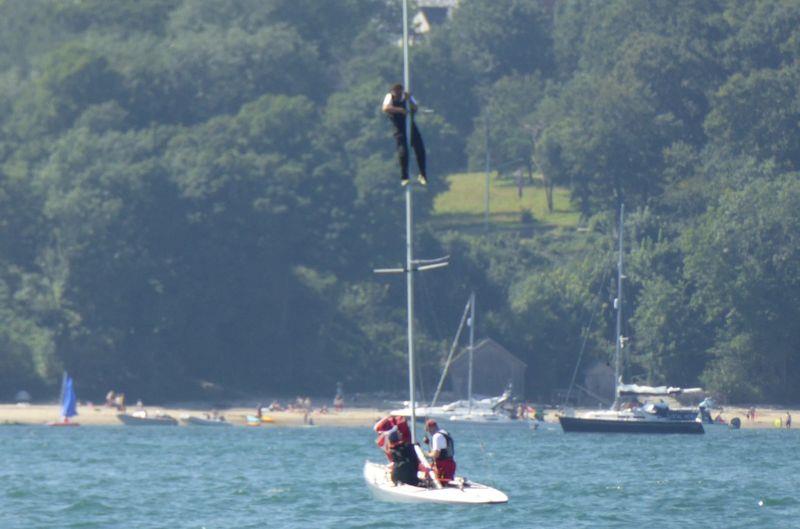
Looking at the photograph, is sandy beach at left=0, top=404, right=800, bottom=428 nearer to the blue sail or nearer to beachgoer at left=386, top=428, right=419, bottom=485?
the blue sail

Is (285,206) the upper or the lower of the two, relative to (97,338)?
upper

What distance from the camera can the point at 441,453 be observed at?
49.4m

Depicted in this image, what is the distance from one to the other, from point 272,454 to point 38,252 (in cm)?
2801

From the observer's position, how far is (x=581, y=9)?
162 m

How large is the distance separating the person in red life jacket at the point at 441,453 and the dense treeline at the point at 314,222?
53.1m

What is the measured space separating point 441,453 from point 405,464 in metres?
1.30

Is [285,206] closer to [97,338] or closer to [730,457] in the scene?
[97,338]

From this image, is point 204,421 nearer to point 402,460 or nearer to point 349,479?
point 349,479

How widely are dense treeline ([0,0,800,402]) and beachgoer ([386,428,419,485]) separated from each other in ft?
171

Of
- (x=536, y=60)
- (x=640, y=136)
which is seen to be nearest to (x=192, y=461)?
(x=640, y=136)

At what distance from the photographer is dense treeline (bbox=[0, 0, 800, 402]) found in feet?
340

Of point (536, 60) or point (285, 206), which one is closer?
point (285, 206)

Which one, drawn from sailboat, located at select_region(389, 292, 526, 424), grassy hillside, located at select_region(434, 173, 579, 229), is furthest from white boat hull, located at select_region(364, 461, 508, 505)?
grassy hillside, located at select_region(434, 173, 579, 229)

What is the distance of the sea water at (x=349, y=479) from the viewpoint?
53.7m
